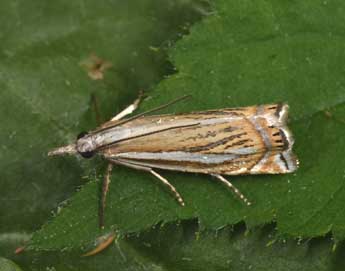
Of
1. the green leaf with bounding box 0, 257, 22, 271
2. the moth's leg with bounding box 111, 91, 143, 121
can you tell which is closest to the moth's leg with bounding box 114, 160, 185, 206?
the moth's leg with bounding box 111, 91, 143, 121

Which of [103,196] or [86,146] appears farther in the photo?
[86,146]

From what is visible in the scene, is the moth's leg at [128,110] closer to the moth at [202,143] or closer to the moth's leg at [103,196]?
the moth at [202,143]

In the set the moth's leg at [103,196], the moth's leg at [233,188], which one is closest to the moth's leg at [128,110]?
the moth's leg at [103,196]

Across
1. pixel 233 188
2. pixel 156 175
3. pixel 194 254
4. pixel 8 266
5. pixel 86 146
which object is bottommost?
pixel 194 254

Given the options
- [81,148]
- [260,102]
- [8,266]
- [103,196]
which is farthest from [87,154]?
[260,102]

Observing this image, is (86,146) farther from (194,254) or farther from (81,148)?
(194,254)

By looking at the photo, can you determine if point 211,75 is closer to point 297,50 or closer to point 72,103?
point 297,50

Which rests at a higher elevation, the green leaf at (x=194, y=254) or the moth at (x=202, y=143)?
the moth at (x=202, y=143)
